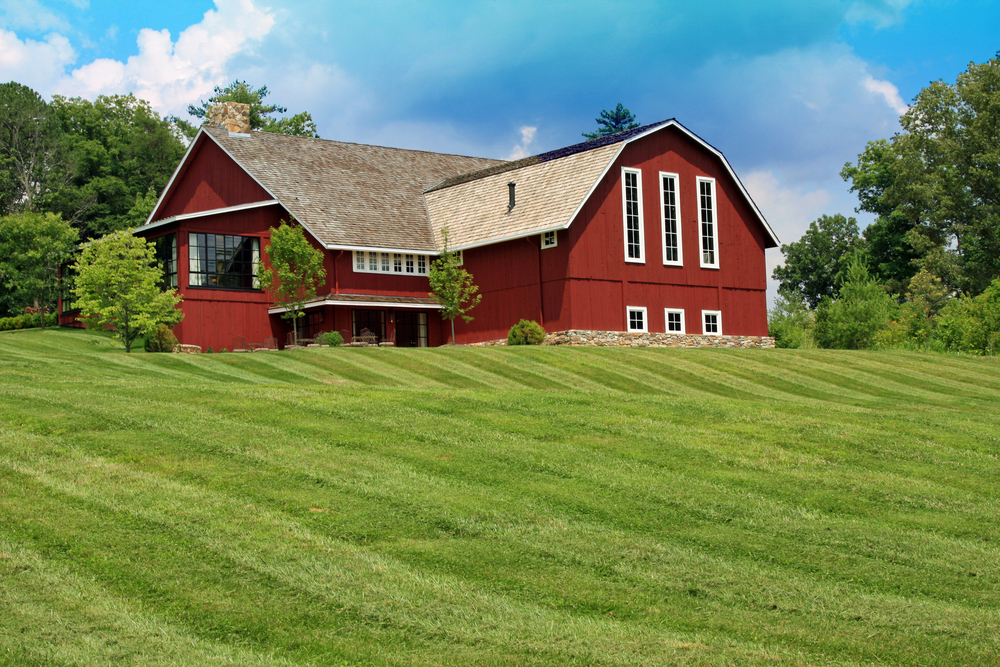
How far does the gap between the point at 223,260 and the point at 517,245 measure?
421 inches

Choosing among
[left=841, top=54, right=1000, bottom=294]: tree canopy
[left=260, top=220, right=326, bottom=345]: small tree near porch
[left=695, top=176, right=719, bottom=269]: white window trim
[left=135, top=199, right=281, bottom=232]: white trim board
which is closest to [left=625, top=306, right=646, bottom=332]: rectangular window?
[left=695, top=176, right=719, bottom=269]: white window trim

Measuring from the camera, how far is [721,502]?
11.4 m

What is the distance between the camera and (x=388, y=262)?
3734 centimetres

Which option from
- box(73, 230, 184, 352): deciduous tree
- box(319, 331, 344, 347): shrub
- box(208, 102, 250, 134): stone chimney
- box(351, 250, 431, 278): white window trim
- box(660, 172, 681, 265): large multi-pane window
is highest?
box(208, 102, 250, 134): stone chimney

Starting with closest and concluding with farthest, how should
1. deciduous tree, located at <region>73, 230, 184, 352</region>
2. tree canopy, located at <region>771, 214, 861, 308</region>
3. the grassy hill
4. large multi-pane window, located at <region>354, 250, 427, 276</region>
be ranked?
the grassy hill, deciduous tree, located at <region>73, 230, 184, 352</region>, large multi-pane window, located at <region>354, 250, 427, 276</region>, tree canopy, located at <region>771, 214, 861, 308</region>

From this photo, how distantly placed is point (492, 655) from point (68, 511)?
198 inches

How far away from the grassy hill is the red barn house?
17386 mm

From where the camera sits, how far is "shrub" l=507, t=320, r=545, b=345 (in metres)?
33.4

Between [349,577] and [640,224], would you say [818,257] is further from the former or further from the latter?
[349,577]

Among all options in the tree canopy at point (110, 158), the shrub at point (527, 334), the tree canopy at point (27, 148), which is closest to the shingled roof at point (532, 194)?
the shrub at point (527, 334)

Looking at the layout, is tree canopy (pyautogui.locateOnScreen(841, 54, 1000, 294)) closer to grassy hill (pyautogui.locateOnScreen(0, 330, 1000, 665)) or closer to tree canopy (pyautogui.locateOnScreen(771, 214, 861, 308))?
tree canopy (pyautogui.locateOnScreen(771, 214, 861, 308))

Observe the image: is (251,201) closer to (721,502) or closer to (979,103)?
(721,502)

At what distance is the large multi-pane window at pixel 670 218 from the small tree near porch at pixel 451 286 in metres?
7.20

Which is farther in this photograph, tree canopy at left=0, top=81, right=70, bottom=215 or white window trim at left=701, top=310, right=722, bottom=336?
tree canopy at left=0, top=81, right=70, bottom=215
